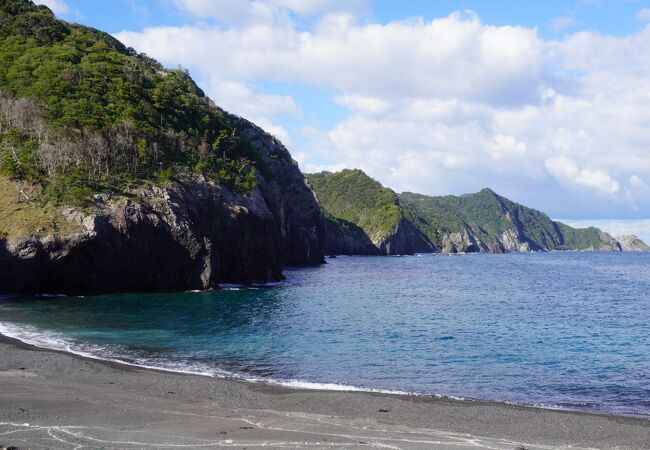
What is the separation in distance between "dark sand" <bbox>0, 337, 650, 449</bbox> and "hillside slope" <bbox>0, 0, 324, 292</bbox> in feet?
107

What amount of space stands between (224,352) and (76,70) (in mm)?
58466

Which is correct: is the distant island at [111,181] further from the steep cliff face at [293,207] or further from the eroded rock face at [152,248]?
the steep cliff face at [293,207]

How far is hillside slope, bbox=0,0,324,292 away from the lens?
52.1m

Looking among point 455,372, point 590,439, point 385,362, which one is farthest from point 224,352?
point 590,439

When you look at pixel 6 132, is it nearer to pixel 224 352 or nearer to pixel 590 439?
pixel 224 352

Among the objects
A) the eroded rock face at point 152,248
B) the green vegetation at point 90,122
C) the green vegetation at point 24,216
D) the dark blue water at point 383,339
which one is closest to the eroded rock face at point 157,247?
the eroded rock face at point 152,248

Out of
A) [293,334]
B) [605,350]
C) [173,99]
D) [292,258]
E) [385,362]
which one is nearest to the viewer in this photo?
[385,362]

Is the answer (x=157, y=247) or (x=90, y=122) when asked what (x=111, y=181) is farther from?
(x=90, y=122)

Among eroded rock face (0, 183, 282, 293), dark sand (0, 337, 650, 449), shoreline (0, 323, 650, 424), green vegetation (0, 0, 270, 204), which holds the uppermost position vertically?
green vegetation (0, 0, 270, 204)

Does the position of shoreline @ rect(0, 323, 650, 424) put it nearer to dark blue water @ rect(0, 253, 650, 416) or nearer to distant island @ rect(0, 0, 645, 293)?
dark blue water @ rect(0, 253, 650, 416)

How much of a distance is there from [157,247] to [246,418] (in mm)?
44541

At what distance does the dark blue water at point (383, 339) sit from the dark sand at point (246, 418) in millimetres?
2851

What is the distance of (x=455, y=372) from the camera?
25.1 metres

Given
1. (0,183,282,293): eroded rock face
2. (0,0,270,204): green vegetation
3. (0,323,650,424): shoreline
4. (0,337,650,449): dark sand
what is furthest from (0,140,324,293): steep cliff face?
(0,337,650,449): dark sand
